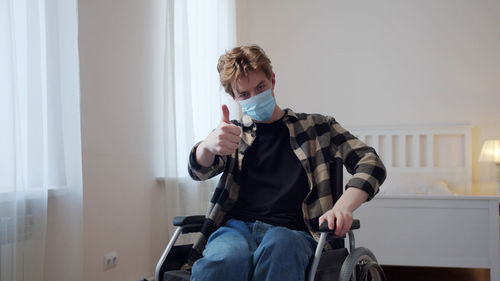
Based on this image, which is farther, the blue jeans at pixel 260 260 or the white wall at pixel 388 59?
the white wall at pixel 388 59

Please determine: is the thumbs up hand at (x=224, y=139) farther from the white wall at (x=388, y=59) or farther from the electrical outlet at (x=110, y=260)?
the white wall at (x=388, y=59)

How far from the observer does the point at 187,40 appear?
8.16 feet


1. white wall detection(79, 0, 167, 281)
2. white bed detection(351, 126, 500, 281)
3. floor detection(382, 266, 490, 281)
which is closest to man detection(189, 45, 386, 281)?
white wall detection(79, 0, 167, 281)

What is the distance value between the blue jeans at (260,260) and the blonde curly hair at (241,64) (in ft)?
1.50

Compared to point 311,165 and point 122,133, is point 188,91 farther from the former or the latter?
point 311,165

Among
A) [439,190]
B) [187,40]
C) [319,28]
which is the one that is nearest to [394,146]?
[439,190]

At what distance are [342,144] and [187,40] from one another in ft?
4.71

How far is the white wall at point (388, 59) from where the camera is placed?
11.2ft

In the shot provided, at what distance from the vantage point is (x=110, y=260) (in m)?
1.94

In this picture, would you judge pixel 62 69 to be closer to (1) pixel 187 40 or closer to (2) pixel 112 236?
(2) pixel 112 236

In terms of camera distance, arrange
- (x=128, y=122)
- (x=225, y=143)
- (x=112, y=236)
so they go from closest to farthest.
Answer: (x=225, y=143) < (x=112, y=236) < (x=128, y=122)

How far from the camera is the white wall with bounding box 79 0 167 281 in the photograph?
1829 mm

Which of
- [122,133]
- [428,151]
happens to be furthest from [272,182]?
[428,151]

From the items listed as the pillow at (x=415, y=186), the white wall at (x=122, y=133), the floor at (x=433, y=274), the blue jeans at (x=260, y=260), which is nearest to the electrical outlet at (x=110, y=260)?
the white wall at (x=122, y=133)
